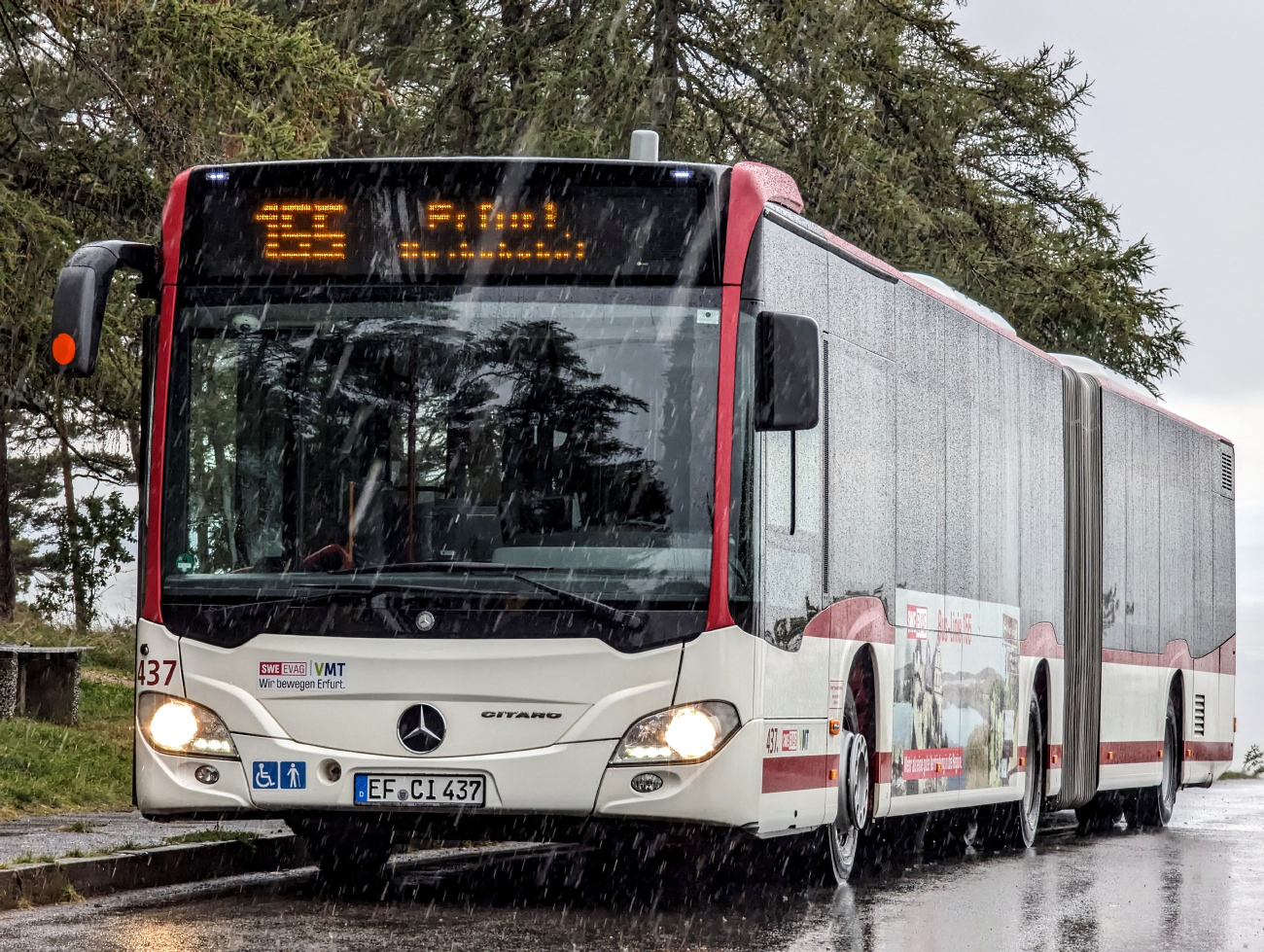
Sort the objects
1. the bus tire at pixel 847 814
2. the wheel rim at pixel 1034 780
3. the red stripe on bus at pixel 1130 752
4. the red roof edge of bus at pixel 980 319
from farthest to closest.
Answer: the red stripe on bus at pixel 1130 752 < the wheel rim at pixel 1034 780 < the red roof edge of bus at pixel 980 319 < the bus tire at pixel 847 814

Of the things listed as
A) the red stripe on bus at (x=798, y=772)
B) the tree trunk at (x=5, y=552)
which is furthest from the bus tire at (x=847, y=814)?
the tree trunk at (x=5, y=552)

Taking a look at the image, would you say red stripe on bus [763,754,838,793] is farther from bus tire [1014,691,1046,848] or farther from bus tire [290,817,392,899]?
bus tire [1014,691,1046,848]

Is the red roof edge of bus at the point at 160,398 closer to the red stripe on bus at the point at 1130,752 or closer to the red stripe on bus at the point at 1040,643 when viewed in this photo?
the red stripe on bus at the point at 1040,643

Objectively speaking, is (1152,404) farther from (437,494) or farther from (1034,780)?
(437,494)

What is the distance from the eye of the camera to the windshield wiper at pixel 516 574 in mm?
9195

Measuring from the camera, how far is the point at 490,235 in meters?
9.68

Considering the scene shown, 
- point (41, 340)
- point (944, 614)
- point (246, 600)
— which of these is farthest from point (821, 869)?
point (41, 340)

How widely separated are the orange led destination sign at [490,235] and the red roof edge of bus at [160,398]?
3.56ft

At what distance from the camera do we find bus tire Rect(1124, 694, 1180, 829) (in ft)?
63.3

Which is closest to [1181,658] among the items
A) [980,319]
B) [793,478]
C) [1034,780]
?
[1034,780]

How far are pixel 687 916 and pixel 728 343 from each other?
103 inches

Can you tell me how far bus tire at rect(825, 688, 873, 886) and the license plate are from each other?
2.32m

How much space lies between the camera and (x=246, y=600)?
9523 millimetres

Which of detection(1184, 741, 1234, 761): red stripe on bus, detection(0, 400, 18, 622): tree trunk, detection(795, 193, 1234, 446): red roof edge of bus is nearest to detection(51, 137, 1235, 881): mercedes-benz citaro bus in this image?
detection(795, 193, 1234, 446): red roof edge of bus
